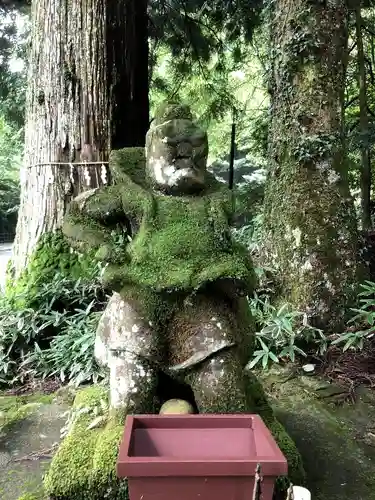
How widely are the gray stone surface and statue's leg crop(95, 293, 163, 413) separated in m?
0.54

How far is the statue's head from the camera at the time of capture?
1.90 metres

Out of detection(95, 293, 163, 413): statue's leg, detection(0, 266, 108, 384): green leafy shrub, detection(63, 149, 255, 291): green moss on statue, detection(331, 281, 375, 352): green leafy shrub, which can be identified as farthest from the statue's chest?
detection(331, 281, 375, 352): green leafy shrub

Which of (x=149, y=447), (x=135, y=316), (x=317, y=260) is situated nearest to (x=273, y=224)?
(x=317, y=260)

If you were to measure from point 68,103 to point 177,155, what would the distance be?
249 centimetres

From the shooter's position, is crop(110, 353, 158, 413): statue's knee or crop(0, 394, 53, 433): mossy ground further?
crop(0, 394, 53, 433): mossy ground

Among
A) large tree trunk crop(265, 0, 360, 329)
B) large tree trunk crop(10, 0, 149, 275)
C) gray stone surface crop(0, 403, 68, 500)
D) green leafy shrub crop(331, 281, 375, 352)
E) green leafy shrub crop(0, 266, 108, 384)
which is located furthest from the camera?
large tree trunk crop(10, 0, 149, 275)

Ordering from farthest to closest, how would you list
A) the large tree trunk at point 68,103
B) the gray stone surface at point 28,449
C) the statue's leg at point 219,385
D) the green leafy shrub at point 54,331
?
the large tree trunk at point 68,103 < the green leafy shrub at point 54,331 < the gray stone surface at point 28,449 < the statue's leg at point 219,385

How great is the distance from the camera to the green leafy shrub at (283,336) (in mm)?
3562

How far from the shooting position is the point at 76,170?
4066 millimetres

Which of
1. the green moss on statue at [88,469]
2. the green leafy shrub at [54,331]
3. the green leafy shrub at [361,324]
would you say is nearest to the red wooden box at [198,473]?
the green moss on statue at [88,469]

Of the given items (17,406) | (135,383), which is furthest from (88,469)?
(17,406)

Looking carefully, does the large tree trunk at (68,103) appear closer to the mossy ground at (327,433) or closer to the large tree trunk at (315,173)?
the large tree trunk at (315,173)

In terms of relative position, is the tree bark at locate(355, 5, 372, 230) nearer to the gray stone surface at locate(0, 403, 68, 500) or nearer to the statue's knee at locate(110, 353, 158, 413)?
the gray stone surface at locate(0, 403, 68, 500)

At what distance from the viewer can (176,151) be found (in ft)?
6.25
